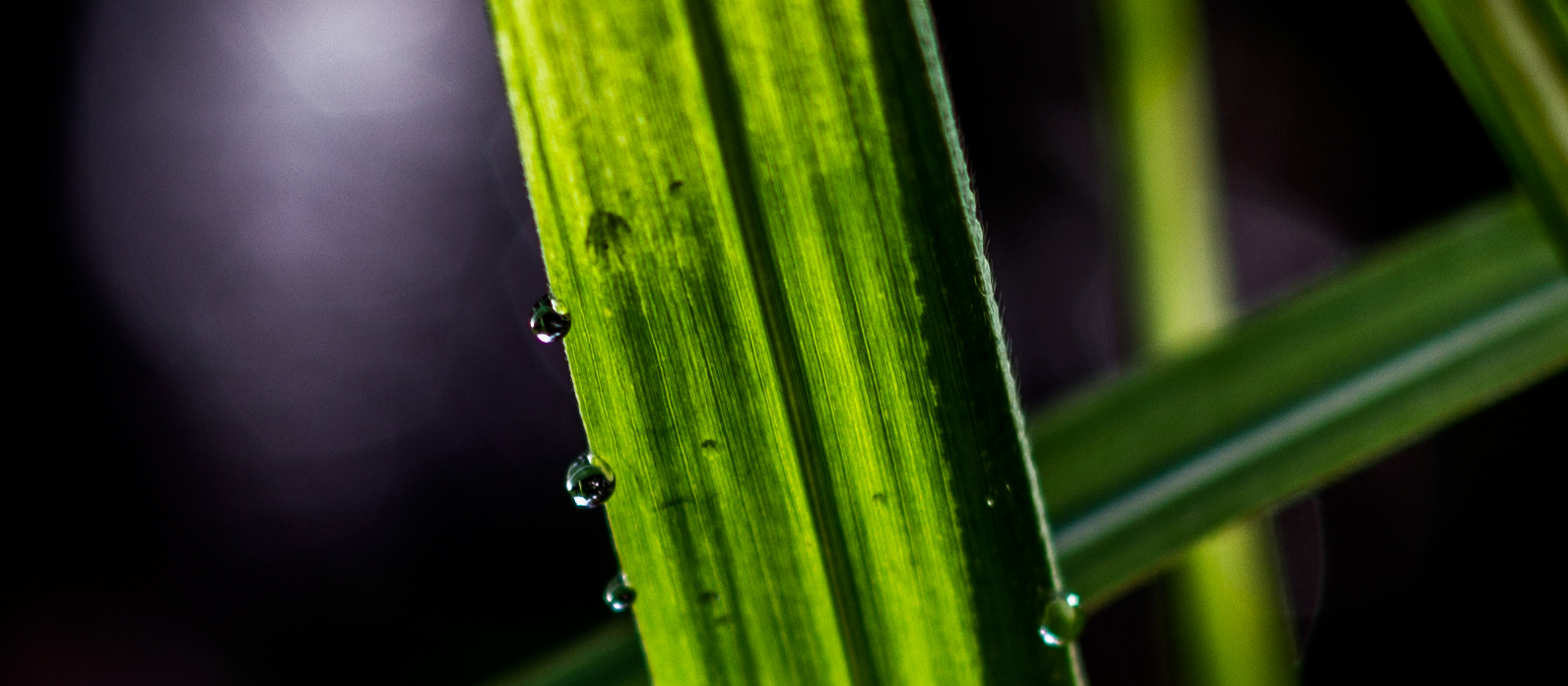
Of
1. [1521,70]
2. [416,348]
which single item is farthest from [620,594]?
[416,348]

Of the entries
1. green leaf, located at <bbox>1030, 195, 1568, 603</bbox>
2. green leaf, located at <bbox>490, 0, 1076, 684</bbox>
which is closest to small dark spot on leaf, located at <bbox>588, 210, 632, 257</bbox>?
green leaf, located at <bbox>490, 0, 1076, 684</bbox>

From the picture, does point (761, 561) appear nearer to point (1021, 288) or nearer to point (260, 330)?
point (1021, 288)

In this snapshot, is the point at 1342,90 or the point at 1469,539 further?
the point at 1342,90

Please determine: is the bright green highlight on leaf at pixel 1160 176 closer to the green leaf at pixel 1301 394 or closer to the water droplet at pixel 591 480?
the green leaf at pixel 1301 394

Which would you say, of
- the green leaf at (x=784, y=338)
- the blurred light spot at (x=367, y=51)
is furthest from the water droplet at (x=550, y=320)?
the blurred light spot at (x=367, y=51)

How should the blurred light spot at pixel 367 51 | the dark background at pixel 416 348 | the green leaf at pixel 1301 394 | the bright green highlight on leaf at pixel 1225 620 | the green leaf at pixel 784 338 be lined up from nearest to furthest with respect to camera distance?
1. the green leaf at pixel 784 338
2. the green leaf at pixel 1301 394
3. the bright green highlight on leaf at pixel 1225 620
4. the dark background at pixel 416 348
5. the blurred light spot at pixel 367 51

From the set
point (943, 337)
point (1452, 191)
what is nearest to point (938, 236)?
point (943, 337)

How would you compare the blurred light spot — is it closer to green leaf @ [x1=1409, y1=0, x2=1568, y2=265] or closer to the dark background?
the dark background
